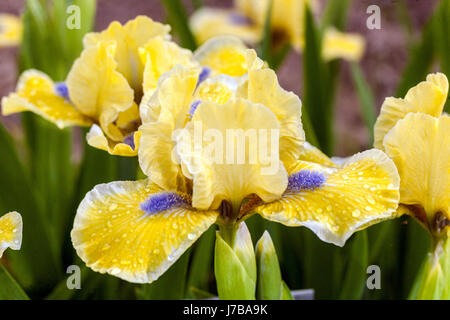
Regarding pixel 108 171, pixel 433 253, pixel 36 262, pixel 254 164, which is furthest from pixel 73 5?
pixel 433 253

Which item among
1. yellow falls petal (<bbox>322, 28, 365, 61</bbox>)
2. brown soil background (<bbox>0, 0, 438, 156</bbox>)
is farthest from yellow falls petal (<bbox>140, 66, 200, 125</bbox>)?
brown soil background (<bbox>0, 0, 438, 156</bbox>)

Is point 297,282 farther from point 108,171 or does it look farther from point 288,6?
point 288,6

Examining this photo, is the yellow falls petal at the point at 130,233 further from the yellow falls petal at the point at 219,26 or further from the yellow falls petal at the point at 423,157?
the yellow falls petal at the point at 219,26

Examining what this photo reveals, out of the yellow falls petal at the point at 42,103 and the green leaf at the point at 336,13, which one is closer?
the yellow falls petal at the point at 42,103

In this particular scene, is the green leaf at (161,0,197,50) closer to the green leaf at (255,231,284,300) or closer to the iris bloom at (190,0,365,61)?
the iris bloom at (190,0,365,61)

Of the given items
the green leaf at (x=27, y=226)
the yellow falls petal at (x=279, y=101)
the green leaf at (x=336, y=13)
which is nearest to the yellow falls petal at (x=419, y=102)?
the yellow falls petal at (x=279, y=101)

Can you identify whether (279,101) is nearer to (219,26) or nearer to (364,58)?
(219,26)
